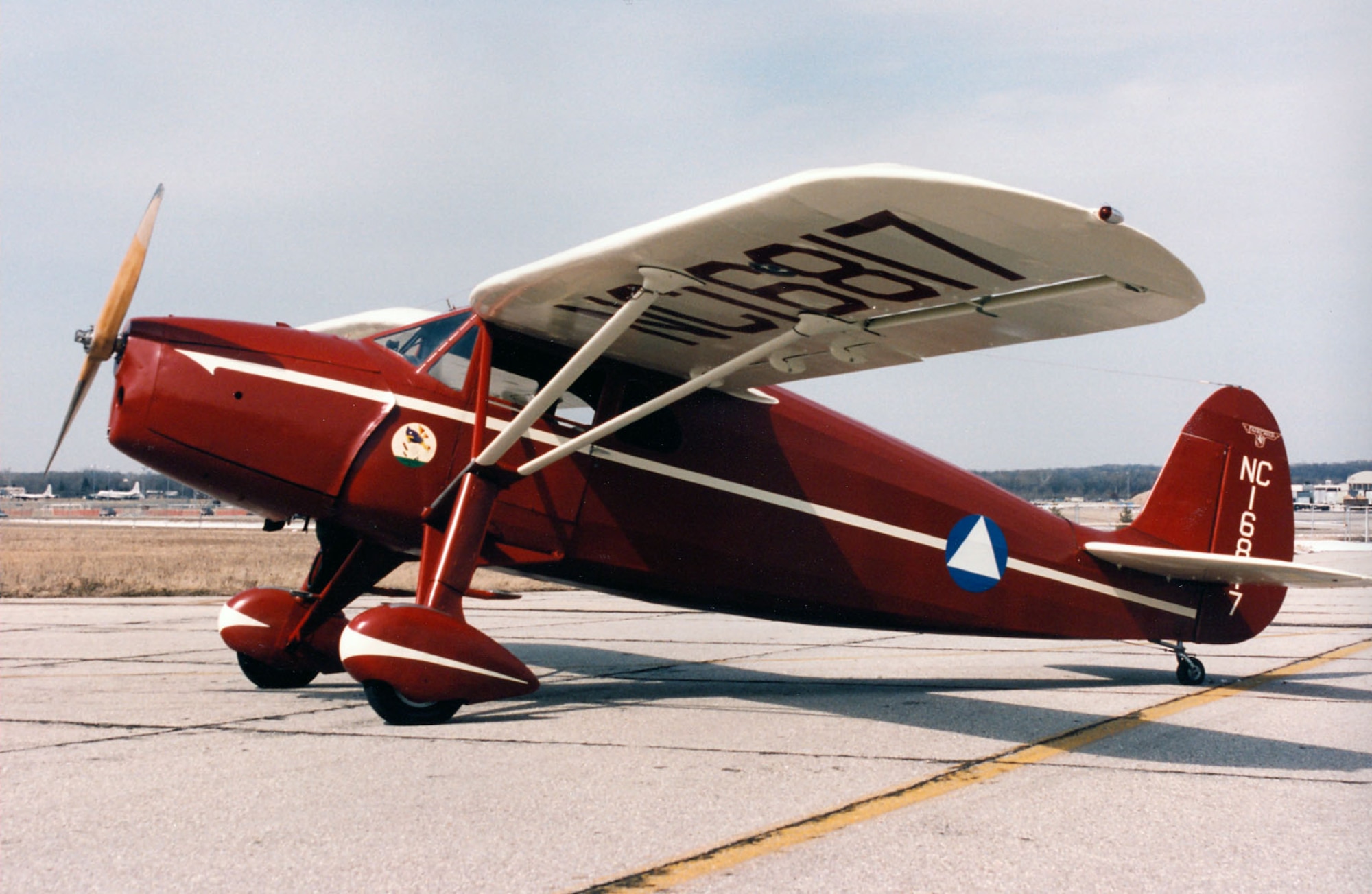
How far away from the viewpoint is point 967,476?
8.07 meters

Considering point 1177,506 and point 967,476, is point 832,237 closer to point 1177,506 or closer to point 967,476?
point 967,476

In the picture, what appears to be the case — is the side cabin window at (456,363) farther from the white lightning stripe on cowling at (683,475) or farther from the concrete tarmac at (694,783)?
the concrete tarmac at (694,783)

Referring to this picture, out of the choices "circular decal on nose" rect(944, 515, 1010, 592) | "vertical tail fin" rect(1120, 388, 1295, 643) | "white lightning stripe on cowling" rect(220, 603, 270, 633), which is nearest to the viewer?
"white lightning stripe on cowling" rect(220, 603, 270, 633)

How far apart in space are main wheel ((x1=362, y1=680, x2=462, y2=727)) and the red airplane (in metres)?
0.02

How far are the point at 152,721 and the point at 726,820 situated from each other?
11.8ft

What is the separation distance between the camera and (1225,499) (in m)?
8.69

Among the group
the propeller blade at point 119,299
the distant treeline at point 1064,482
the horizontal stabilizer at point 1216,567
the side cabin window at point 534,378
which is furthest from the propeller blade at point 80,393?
the distant treeline at point 1064,482

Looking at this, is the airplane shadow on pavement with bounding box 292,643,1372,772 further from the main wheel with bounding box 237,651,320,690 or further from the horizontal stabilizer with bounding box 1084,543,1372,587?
the horizontal stabilizer with bounding box 1084,543,1372,587

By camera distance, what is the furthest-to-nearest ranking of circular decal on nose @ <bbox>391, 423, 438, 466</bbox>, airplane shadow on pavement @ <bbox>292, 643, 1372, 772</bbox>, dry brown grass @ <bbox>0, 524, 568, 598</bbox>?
dry brown grass @ <bbox>0, 524, 568, 598</bbox>, circular decal on nose @ <bbox>391, 423, 438, 466</bbox>, airplane shadow on pavement @ <bbox>292, 643, 1372, 772</bbox>

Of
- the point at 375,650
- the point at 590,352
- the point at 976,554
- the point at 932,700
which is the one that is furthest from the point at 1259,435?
the point at 375,650

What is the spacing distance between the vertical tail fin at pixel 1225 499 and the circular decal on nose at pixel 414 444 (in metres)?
5.74

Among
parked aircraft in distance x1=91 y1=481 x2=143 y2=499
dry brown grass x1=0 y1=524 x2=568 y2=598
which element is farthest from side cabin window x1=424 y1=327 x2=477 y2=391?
parked aircraft in distance x1=91 y1=481 x2=143 y2=499

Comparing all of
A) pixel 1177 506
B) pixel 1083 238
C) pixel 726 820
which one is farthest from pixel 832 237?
pixel 1177 506

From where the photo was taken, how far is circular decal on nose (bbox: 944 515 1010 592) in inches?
303
